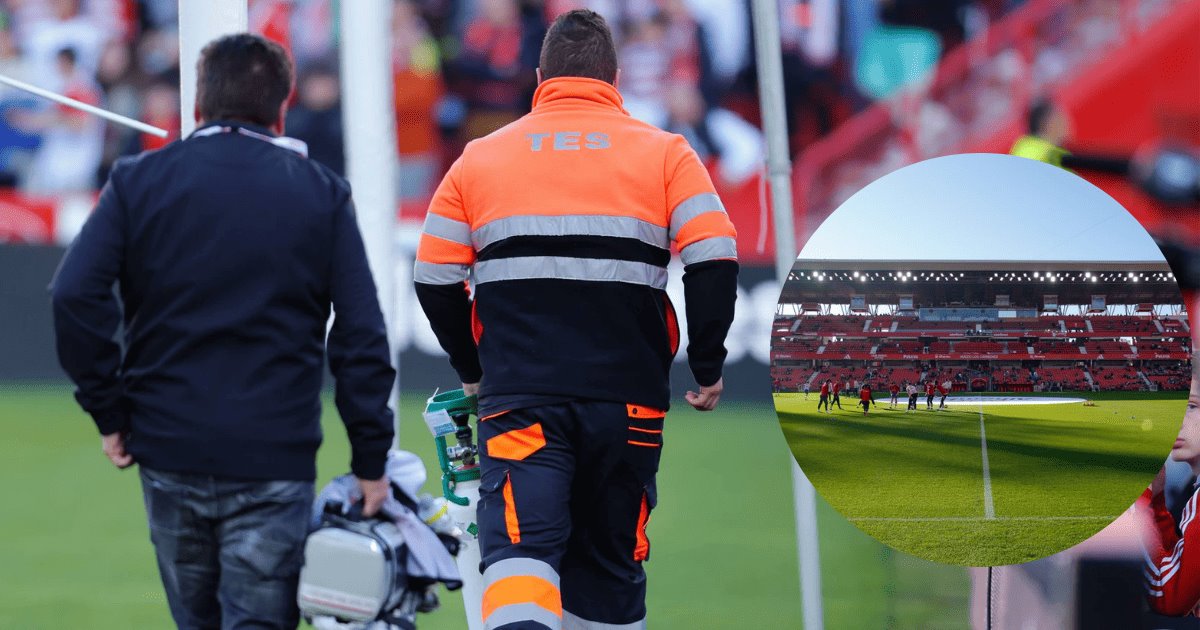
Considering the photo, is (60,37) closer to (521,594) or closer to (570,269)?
(570,269)

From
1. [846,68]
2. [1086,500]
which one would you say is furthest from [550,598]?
[846,68]

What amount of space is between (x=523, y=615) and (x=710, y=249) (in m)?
0.88

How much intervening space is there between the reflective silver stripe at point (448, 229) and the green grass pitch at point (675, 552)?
1.58 m

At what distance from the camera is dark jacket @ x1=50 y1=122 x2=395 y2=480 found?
2438mm

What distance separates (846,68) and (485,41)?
297cm

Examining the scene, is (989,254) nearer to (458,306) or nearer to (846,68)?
(458,306)

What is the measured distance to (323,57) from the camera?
38.6ft

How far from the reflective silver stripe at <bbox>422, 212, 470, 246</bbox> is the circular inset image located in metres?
0.76

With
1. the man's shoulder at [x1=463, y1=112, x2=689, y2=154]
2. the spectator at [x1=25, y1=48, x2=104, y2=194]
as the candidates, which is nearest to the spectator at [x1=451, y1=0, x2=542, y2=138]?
the spectator at [x1=25, y1=48, x2=104, y2=194]

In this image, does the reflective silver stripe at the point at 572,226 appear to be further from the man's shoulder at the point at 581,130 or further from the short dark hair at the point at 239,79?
the short dark hair at the point at 239,79

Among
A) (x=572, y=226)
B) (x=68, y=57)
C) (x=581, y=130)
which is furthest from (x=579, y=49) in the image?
(x=68, y=57)

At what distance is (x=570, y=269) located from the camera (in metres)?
3.06

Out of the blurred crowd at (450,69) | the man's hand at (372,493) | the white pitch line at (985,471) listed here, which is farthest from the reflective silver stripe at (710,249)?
the blurred crowd at (450,69)

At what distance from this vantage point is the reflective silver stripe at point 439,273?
10.5ft
